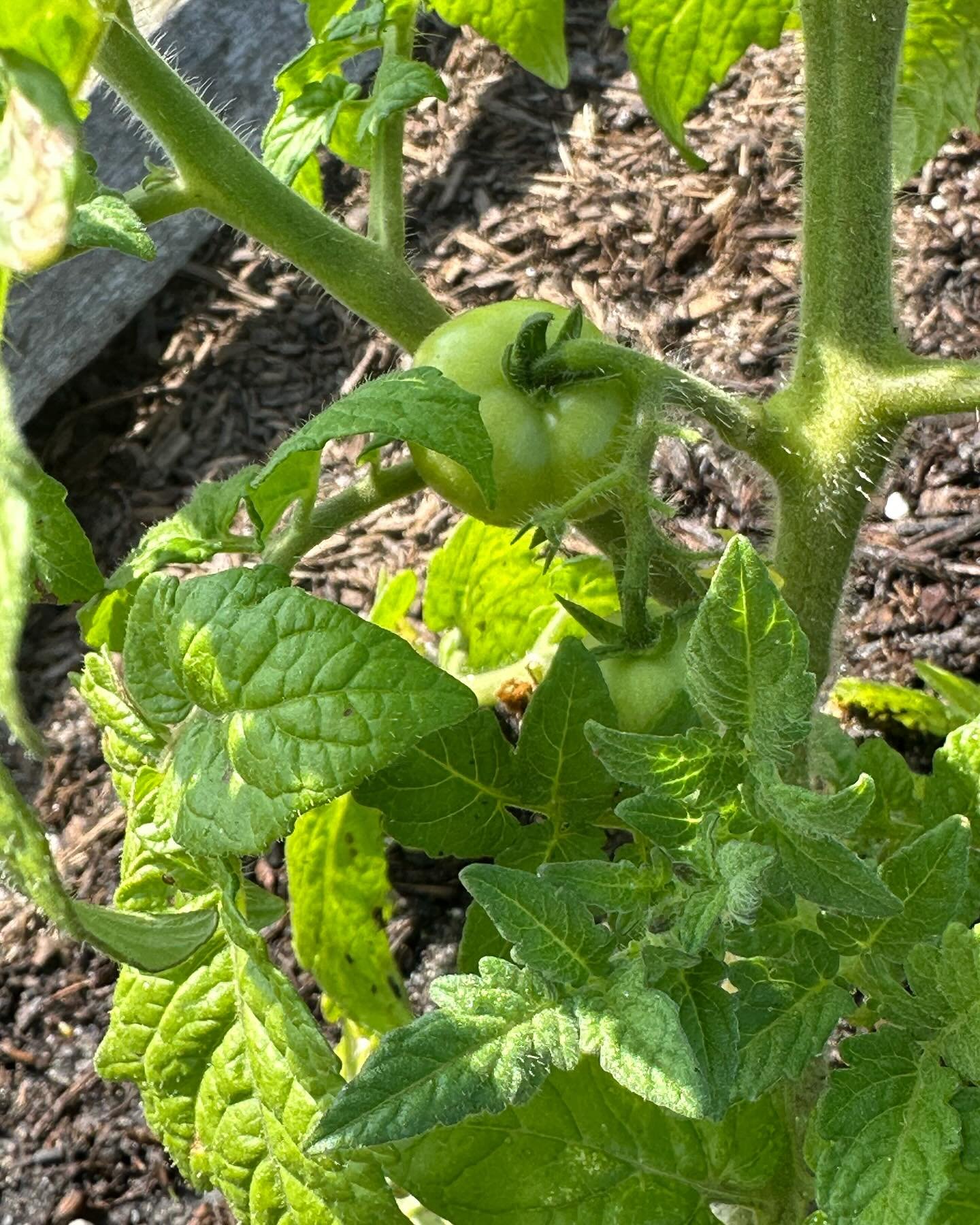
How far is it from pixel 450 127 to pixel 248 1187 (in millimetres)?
1839

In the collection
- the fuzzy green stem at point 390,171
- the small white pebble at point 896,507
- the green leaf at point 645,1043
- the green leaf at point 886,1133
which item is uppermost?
the fuzzy green stem at point 390,171

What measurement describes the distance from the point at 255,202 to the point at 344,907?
31.2 inches

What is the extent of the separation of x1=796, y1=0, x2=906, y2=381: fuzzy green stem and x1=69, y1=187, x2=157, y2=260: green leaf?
0.46 meters

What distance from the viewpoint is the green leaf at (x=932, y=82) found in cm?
122

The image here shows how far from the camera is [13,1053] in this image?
5.89 feet

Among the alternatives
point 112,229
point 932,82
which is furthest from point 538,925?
point 932,82

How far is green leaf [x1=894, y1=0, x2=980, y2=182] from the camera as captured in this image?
1.22 metres

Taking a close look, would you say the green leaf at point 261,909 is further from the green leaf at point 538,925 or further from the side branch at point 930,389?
the side branch at point 930,389

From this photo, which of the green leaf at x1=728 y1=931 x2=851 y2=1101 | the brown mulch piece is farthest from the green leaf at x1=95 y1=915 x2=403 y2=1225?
the brown mulch piece

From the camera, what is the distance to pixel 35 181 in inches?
15.8

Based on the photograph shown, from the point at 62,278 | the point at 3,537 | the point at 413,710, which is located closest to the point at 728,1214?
the point at 413,710

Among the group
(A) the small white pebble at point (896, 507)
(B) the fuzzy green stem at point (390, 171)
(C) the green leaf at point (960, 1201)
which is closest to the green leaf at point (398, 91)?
(B) the fuzzy green stem at point (390, 171)

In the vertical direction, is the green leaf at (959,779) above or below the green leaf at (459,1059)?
below

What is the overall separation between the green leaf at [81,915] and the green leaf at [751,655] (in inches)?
12.4
